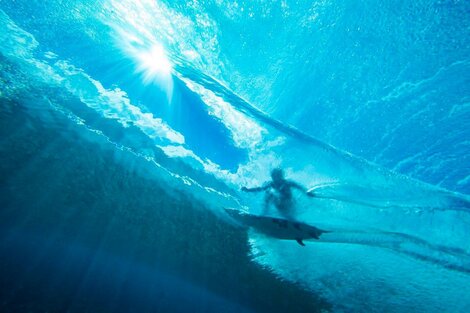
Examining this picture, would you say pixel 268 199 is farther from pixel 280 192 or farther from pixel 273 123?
pixel 273 123

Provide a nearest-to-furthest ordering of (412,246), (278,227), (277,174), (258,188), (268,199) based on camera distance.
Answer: (277,174)
(412,246)
(258,188)
(268,199)
(278,227)

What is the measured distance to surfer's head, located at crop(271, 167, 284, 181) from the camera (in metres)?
8.31

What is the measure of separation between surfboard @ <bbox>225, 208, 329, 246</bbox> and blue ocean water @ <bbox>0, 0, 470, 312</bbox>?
25.9 inches

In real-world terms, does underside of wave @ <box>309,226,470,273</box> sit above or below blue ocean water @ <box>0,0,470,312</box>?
below

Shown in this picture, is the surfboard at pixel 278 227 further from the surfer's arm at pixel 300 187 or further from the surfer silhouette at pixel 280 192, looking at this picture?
the surfer's arm at pixel 300 187

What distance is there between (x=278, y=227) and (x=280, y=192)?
111 inches

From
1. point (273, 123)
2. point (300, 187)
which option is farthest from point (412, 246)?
point (273, 123)

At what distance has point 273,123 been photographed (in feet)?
23.0

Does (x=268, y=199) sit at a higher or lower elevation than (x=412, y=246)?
higher

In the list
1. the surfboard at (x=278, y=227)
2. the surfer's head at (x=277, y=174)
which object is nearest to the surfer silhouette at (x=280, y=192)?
the surfer's head at (x=277, y=174)

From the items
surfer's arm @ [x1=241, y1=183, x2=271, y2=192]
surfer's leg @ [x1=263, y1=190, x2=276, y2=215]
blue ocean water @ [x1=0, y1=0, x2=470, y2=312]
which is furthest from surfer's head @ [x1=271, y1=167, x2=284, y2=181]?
surfer's leg @ [x1=263, y1=190, x2=276, y2=215]

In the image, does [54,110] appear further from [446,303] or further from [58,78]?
[446,303]

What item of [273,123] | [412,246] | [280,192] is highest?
[273,123]

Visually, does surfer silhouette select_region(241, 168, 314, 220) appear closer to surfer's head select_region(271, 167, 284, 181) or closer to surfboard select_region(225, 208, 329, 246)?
surfer's head select_region(271, 167, 284, 181)
